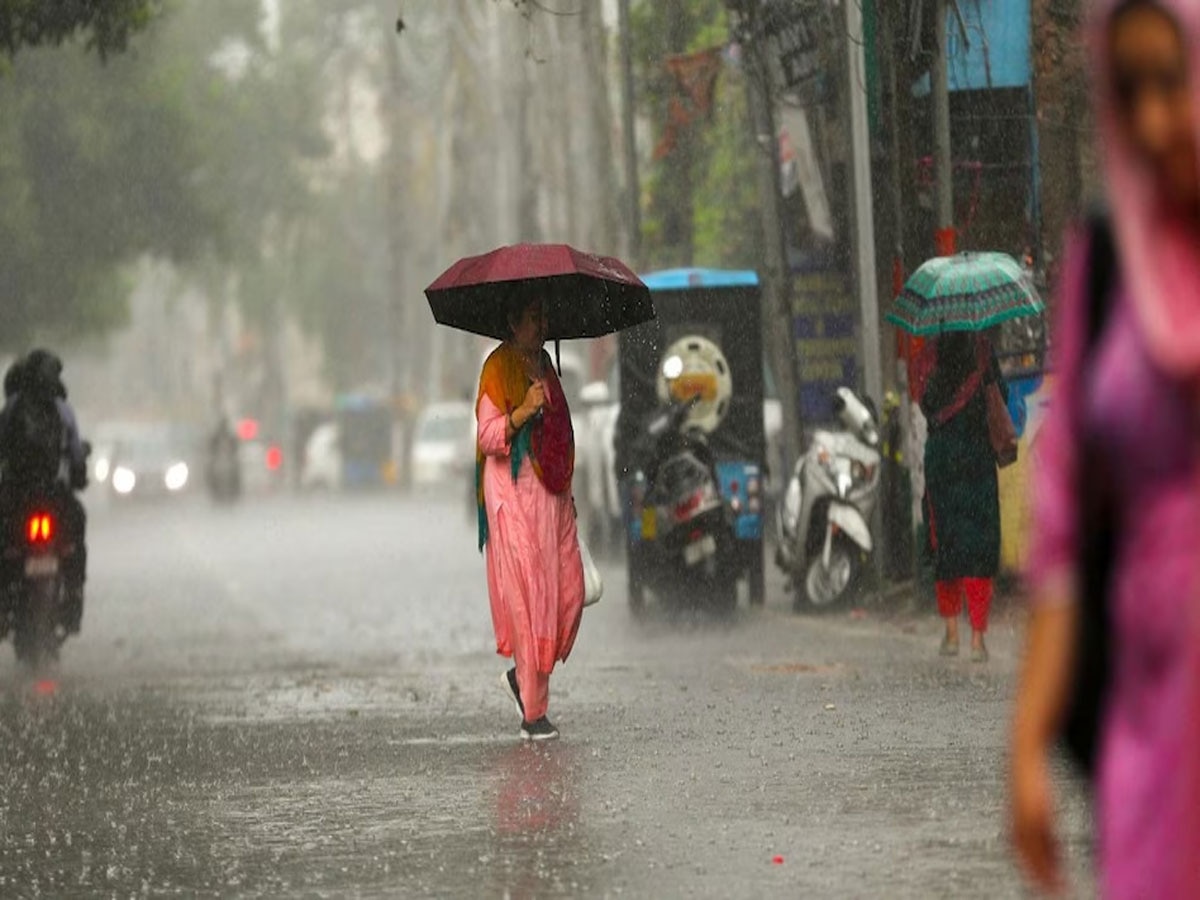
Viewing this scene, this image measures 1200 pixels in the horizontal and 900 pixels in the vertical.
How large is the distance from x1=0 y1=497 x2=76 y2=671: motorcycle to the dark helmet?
63cm

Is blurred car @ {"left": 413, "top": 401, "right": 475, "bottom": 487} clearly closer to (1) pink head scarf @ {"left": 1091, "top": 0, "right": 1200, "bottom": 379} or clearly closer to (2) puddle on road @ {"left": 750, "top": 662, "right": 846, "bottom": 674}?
(2) puddle on road @ {"left": 750, "top": 662, "right": 846, "bottom": 674}

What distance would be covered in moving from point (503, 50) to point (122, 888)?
46565 mm

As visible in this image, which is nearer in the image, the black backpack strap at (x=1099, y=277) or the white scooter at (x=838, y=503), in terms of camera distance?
the black backpack strap at (x=1099, y=277)

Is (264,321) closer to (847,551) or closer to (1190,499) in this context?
(847,551)

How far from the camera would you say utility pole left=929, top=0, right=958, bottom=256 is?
56.1 feet

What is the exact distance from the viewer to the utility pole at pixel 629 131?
3039 centimetres

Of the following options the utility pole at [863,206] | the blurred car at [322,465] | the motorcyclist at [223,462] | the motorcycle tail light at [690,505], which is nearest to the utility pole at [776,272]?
the utility pole at [863,206]

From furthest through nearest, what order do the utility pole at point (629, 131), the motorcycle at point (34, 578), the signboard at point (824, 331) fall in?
the utility pole at point (629, 131)
the signboard at point (824, 331)
the motorcycle at point (34, 578)

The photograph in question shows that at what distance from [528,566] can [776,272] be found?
34.9ft

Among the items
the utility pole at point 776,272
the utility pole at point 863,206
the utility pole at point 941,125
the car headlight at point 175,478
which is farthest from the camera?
the car headlight at point 175,478

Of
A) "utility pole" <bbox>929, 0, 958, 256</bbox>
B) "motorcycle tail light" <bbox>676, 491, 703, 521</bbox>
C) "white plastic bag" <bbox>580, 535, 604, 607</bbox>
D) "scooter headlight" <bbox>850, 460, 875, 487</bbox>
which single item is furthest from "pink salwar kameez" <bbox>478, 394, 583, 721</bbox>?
"motorcycle tail light" <bbox>676, 491, 703, 521</bbox>

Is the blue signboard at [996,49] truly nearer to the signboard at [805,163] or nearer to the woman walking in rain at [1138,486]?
the signboard at [805,163]

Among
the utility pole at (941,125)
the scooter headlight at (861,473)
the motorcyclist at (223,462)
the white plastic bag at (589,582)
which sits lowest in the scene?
the motorcyclist at (223,462)

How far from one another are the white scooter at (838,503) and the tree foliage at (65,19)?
5.04 meters
